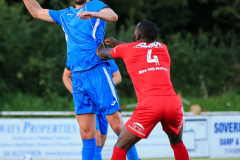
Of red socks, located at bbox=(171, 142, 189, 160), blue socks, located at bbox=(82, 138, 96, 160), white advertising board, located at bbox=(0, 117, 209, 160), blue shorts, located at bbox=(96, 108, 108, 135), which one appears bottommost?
white advertising board, located at bbox=(0, 117, 209, 160)

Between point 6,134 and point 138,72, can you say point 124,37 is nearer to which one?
point 6,134

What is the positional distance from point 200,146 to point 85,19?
5.75 m

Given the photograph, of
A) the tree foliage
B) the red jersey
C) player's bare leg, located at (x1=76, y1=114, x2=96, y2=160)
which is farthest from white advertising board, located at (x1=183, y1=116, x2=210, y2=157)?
the red jersey

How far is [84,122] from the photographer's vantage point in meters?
4.55

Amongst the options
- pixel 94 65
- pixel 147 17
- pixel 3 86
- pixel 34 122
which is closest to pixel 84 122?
pixel 94 65

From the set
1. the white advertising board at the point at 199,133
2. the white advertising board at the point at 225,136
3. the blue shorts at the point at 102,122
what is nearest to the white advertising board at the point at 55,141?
the white advertising board at the point at 199,133

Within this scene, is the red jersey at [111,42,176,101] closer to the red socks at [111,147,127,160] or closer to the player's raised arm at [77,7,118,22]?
the player's raised arm at [77,7,118,22]

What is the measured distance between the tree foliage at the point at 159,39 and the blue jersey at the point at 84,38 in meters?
9.13

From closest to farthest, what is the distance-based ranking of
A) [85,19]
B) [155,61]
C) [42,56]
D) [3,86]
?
1. [155,61]
2. [85,19]
3. [3,86]
4. [42,56]

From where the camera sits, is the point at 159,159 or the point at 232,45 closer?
the point at 159,159

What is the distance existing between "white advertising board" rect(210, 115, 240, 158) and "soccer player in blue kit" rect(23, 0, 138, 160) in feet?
16.9

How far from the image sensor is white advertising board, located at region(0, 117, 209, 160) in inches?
346

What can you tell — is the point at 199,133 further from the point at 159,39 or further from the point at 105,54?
the point at 159,39

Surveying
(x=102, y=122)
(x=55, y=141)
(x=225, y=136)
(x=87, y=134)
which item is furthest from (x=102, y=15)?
(x=225, y=136)
